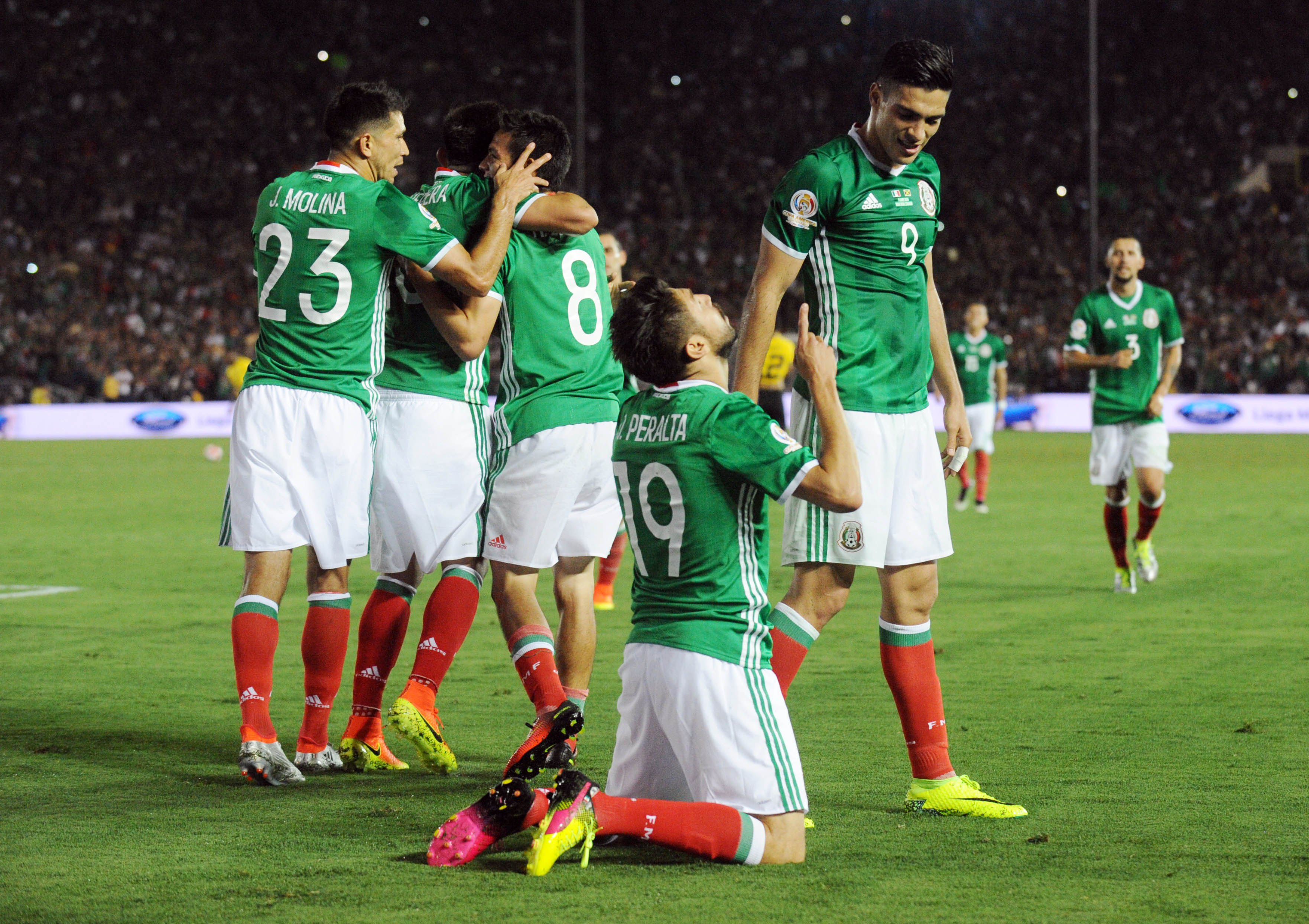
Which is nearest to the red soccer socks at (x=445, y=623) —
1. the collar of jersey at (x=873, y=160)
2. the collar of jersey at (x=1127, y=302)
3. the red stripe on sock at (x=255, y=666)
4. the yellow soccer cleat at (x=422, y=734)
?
the yellow soccer cleat at (x=422, y=734)

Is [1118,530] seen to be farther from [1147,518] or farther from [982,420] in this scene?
[982,420]

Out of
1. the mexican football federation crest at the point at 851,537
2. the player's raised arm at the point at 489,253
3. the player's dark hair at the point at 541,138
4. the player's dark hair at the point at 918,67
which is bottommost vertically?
the mexican football federation crest at the point at 851,537

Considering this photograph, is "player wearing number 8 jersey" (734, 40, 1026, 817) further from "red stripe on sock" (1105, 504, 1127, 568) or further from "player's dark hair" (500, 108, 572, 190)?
"red stripe on sock" (1105, 504, 1127, 568)

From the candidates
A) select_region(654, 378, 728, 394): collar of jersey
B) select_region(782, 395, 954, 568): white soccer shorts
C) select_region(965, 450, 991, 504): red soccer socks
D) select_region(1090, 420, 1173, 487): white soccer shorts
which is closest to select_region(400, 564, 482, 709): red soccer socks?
select_region(782, 395, 954, 568): white soccer shorts

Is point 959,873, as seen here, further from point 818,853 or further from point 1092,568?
point 1092,568

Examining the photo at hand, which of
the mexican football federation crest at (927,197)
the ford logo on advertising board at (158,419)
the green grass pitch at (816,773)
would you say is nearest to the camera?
the green grass pitch at (816,773)

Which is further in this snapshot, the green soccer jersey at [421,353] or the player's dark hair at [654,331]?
the green soccer jersey at [421,353]

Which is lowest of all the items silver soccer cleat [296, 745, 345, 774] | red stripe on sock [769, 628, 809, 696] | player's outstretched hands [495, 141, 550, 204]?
silver soccer cleat [296, 745, 345, 774]

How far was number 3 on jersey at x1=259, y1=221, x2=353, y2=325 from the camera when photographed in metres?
4.87

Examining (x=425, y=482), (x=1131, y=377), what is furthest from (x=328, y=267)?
(x=1131, y=377)

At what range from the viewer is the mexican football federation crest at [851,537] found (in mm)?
4359

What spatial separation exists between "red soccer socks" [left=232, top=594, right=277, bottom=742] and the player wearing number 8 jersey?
1.62 meters

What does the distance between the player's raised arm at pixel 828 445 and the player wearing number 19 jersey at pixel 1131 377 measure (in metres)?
6.33

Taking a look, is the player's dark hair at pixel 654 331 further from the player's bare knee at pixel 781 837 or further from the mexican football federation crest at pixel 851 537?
the player's bare knee at pixel 781 837
